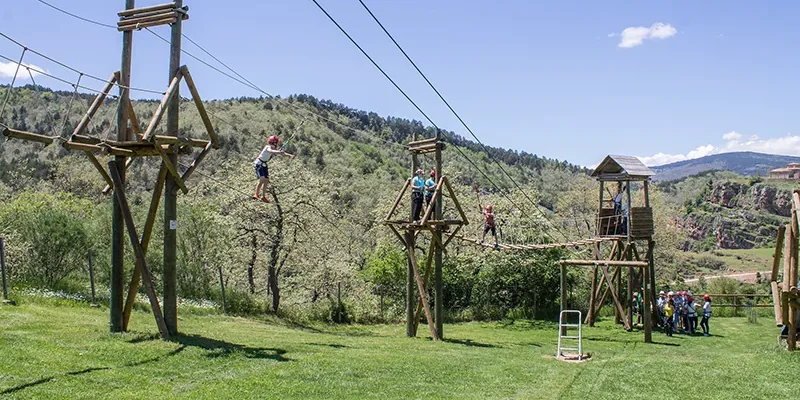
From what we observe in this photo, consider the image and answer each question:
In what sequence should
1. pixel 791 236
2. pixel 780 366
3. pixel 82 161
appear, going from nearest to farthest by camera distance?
pixel 780 366, pixel 791 236, pixel 82 161

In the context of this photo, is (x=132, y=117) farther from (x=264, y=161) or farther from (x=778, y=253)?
(x=778, y=253)

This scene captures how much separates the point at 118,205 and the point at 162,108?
2615 millimetres

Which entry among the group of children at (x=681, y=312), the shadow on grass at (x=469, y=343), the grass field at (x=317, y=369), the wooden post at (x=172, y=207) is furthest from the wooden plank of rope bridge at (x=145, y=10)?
the group of children at (x=681, y=312)

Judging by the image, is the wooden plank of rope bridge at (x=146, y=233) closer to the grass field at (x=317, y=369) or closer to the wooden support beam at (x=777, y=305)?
the grass field at (x=317, y=369)

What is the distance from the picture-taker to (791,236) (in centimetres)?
1505

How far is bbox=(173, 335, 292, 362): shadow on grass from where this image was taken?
11.7 metres

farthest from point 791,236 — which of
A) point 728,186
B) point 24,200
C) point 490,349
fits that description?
point 728,186

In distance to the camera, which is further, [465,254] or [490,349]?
[465,254]

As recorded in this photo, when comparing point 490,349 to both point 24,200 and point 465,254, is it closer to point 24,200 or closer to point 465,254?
point 465,254

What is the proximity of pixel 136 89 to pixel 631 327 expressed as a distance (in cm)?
2034

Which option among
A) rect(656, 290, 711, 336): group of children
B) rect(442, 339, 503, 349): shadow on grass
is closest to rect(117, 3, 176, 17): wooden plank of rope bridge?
rect(442, 339, 503, 349): shadow on grass

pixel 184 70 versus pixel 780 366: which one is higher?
pixel 184 70

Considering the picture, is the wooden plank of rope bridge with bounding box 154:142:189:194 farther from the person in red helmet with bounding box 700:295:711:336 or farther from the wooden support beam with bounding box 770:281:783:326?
the person in red helmet with bounding box 700:295:711:336

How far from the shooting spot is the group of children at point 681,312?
24031 millimetres
